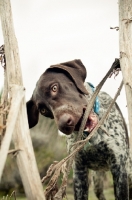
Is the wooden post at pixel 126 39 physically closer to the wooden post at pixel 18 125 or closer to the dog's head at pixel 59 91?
the wooden post at pixel 18 125

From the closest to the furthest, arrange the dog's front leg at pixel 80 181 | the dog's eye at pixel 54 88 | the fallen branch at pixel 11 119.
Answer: the fallen branch at pixel 11 119
the dog's eye at pixel 54 88
the dog's front leg at pixel 80 181

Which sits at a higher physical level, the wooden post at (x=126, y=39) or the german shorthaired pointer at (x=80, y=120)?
the wooden post at (x=126, y=39)

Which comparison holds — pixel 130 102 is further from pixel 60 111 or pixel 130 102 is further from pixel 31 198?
pixel 60 111

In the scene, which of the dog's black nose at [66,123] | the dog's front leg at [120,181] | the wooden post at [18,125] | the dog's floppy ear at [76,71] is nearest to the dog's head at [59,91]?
the dog's floppy ear at [76,71]

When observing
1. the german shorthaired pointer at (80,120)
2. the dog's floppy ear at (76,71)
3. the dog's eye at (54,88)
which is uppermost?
the dog's floppy ear at (76,71)

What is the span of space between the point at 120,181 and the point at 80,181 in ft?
1.67

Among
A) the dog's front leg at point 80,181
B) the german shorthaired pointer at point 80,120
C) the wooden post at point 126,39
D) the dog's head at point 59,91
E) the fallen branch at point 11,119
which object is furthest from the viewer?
the dog's front leg at point 80,181

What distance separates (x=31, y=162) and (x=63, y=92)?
181 cm

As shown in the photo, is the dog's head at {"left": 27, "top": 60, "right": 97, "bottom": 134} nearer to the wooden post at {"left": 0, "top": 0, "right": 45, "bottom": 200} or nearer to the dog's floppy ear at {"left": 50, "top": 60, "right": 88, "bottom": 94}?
the dog's floppy ear at {"left": 50, "top": 60, "right": 88, "bottom": 94}

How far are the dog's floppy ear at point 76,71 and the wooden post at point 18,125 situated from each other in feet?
5.37

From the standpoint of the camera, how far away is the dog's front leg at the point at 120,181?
4.68 m

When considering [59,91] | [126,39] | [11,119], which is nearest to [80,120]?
[59,91]

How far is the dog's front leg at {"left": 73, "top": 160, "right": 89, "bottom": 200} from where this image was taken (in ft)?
16.4

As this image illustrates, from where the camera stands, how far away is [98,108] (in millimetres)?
4793
